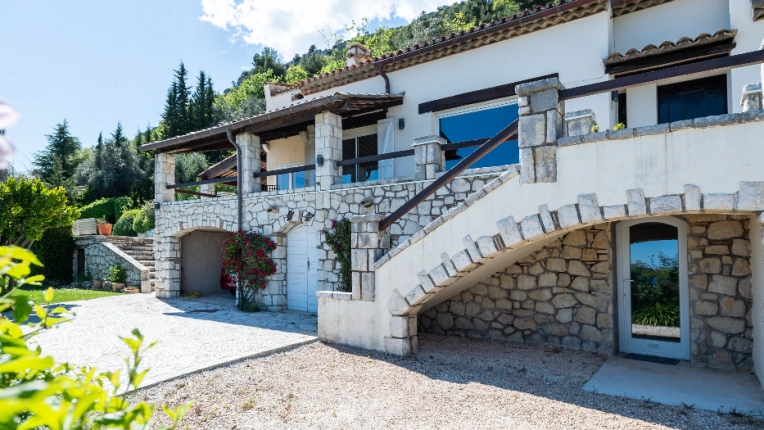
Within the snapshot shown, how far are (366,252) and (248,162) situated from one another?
19.0 feet

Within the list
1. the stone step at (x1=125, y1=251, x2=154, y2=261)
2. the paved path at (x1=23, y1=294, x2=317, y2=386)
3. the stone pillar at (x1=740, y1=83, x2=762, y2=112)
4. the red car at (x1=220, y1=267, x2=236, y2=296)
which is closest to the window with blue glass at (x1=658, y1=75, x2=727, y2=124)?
the stone pillar at (x1=740, y1=83, x2=762, y2=112)

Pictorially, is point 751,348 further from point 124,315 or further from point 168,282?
point 168,282

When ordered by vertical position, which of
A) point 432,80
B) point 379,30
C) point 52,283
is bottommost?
point 52,283

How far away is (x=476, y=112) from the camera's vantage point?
991cm

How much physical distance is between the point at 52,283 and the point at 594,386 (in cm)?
1802

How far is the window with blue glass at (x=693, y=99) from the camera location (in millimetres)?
7828

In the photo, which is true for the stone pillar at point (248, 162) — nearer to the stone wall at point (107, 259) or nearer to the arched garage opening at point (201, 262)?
the arched garage opening at point (201, 262)

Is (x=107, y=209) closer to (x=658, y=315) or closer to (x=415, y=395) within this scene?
(x=415, y=395)

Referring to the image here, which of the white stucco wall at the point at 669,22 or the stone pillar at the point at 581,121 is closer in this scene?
the stone pillar at the point at 581,121

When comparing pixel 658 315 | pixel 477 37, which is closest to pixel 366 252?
pixel 658 315

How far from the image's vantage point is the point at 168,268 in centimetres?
1269

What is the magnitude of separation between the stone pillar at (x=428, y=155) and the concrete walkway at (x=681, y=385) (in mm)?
4096

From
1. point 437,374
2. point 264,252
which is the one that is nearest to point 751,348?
point 437,374

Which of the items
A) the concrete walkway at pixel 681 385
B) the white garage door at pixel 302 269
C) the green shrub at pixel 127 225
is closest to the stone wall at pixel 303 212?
the white garage door at pixel 302 269
